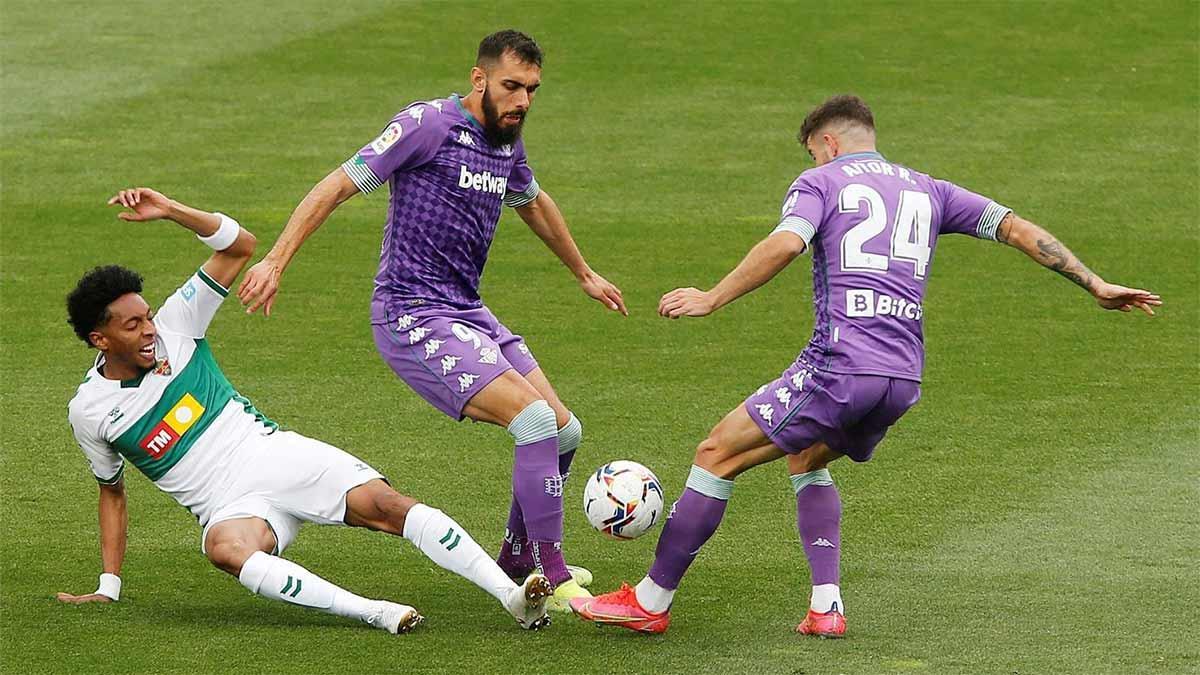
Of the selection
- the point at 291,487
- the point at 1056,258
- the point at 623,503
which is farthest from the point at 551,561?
the point at 1056,258

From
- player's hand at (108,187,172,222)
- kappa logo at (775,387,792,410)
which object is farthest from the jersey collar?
player's hand at (108,187,172,222)

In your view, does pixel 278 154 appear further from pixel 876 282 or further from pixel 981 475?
pixel 876 282

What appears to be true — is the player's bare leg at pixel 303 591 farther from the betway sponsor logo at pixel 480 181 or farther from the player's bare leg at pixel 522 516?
the betway sponsor logo at pixel 480 181

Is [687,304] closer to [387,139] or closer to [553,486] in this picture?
[553,486]

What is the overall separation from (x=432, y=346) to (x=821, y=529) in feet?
5.38

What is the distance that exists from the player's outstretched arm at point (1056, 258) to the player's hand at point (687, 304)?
47.6 inches

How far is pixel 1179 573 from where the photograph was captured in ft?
24.5

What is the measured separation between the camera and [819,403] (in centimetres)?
656

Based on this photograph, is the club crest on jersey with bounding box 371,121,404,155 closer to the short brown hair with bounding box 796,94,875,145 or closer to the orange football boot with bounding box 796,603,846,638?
the short brown hair with bounding box 796,94,875,145

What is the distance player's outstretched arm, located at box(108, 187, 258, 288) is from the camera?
699cm

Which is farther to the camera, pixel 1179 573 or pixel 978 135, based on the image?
pixel 978 135

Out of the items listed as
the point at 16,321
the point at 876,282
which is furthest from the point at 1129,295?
the point at 16,321

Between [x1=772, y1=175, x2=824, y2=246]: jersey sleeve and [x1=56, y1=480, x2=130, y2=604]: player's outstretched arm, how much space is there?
273cm

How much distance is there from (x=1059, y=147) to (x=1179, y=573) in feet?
31.5
